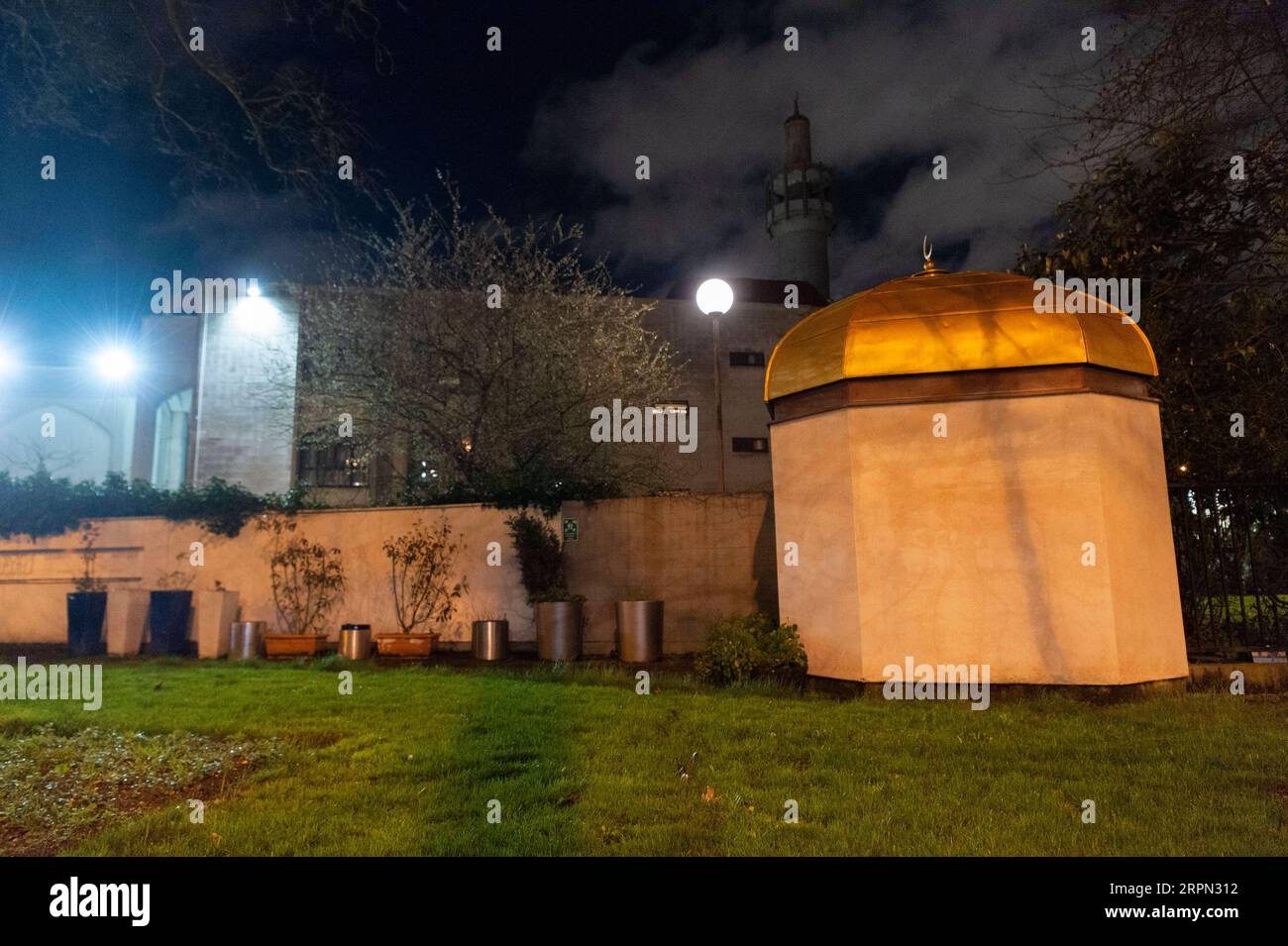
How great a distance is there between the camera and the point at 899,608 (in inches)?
297

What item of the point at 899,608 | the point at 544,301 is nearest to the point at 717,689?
the point at 899,608

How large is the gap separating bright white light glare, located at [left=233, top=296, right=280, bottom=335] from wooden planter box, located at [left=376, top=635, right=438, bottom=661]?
14.1 meters

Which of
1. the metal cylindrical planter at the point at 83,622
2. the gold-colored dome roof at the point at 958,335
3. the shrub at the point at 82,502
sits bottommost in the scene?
the metal cylindrical planter at the point at 83,622

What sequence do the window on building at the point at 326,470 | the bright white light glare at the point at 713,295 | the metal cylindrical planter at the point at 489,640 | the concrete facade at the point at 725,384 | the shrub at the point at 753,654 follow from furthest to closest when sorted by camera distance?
the concrete facade at the point at 725,384 → the window on building at the point at 326,470 → the bright white light glare at the point at 713,295 → the metal cylindrical planter at the point at 489,640 → the shrub at the point at 753,654

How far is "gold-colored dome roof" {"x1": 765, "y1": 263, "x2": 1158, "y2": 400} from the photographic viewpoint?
751 centimetres

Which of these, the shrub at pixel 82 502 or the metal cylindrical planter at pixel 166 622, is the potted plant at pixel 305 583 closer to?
the shrub at pixel 82 502

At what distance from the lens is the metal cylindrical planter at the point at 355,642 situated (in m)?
11.8

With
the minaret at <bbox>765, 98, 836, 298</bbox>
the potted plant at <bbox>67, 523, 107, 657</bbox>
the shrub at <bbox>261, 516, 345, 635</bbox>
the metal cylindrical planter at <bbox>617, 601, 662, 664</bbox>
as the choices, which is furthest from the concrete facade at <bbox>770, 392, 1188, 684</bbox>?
the minaret at <bbox>765, 98, 836, 298</bbox>

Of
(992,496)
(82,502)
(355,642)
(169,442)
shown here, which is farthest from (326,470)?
(992,496)

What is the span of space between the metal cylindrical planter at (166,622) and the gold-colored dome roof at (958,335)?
Answer: 35.2ft

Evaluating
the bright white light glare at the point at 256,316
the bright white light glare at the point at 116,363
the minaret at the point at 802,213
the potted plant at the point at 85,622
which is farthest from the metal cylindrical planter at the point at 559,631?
the minaret at the point at 802,213

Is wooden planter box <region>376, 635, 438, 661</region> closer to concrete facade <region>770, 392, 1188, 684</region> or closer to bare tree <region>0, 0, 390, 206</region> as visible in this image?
concrete facade <region>770, 392, 1188, 684</region>

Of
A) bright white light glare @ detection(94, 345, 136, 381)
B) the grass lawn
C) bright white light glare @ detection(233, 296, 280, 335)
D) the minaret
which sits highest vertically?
the minaret

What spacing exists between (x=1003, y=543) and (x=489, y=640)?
7484 mm
